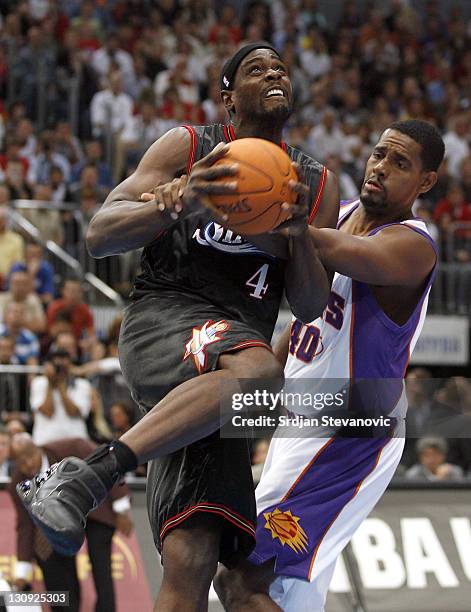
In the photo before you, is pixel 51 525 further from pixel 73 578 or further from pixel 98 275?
pixel 98 275

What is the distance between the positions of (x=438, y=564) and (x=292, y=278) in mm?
4163

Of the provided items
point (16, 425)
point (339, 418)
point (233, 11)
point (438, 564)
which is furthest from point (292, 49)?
point (339, 418)

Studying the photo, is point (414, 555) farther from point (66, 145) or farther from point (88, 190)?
point (66, 145)

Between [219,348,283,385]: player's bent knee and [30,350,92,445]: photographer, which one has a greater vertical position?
[219,348,283,385]: player's bent knee

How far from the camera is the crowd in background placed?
1034 cm

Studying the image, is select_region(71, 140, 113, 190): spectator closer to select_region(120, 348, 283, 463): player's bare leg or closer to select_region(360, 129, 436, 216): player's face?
select_region(360, 129, 436, 216): player's face

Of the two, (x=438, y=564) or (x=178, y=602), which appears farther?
(x=438, y=564)

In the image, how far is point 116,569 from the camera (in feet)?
24.9

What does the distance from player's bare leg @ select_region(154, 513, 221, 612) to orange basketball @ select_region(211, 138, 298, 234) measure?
113 centimetres

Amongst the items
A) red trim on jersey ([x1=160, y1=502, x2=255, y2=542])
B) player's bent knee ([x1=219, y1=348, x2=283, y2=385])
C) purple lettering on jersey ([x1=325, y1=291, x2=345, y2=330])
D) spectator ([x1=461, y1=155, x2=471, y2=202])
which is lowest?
spectator ([x1=461, y1=155, x2=471, y2=202])

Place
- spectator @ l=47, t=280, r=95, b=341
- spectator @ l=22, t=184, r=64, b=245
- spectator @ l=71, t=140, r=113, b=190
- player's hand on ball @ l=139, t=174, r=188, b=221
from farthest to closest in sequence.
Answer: spectator @ l=71, t=140, r=113, b=190, spectator @ l=22, t=184, r=64, b=245, spectator @ l=47, t=280, r=95, b=341, player's hand on ball @ l=139, t=174, r=188, b=221

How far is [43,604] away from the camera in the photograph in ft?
22.7

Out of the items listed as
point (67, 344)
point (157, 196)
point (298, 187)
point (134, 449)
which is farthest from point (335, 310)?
point (67, 344)

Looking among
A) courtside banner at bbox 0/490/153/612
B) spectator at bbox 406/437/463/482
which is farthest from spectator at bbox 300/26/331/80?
courtside banner at bbox 0/490/153/612
